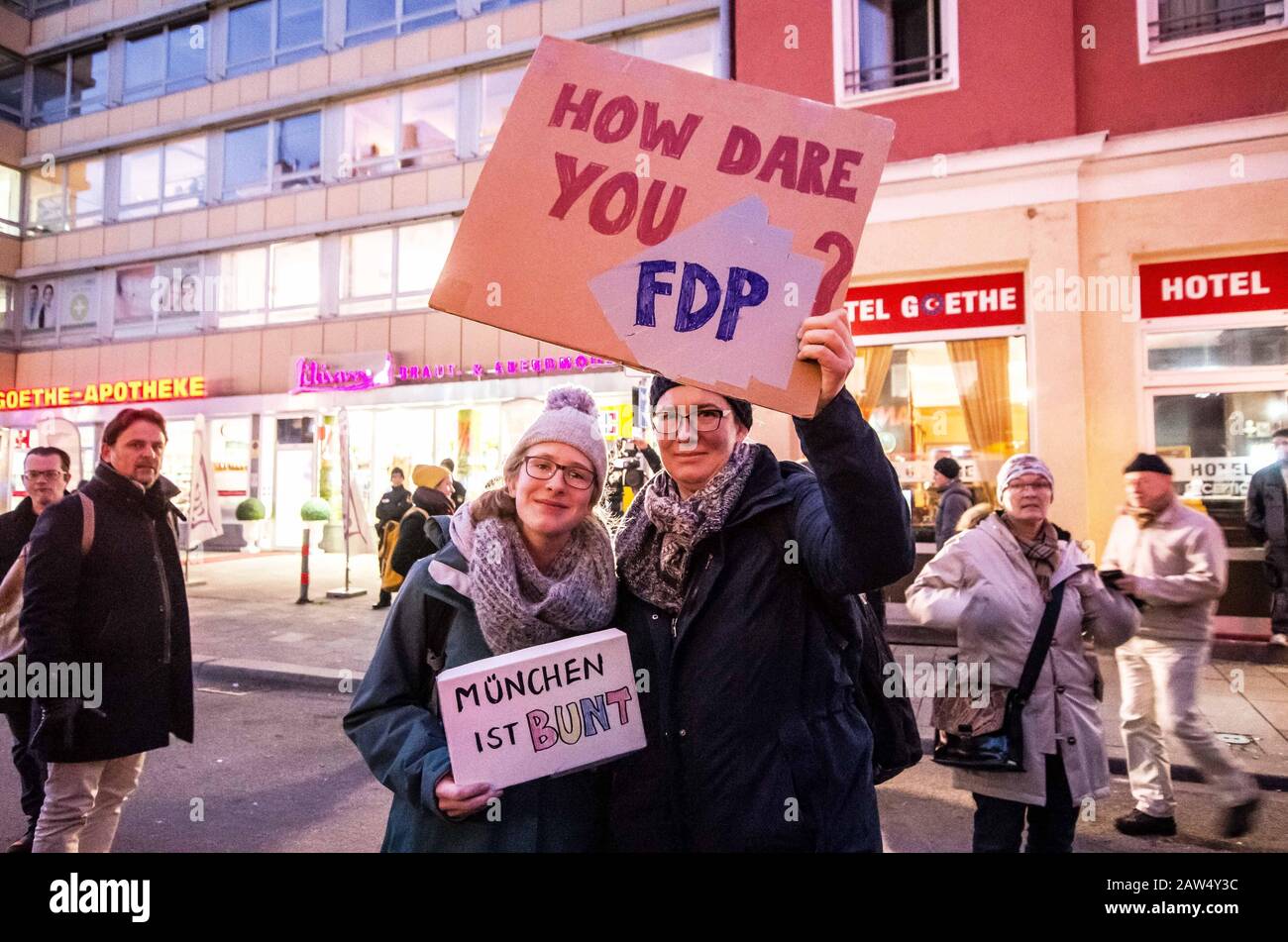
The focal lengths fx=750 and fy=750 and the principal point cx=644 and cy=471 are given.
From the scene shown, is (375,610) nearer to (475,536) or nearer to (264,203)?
(475,536)

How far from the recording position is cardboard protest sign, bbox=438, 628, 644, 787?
67.1 inches

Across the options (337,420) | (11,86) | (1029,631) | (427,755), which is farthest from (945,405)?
(11,86)

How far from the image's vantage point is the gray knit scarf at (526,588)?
181 cm

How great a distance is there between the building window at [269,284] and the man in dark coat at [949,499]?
14.1m

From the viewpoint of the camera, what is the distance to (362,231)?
53.7ft

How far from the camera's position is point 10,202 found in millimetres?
20234

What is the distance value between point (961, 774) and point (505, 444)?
42.1 ft

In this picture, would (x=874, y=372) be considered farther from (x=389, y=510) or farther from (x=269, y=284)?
(x=269, y=284)

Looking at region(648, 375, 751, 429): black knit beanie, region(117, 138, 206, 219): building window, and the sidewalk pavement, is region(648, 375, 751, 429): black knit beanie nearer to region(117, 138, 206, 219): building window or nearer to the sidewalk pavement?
the sidewalk pavement

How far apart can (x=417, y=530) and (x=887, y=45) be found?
839 centimetres

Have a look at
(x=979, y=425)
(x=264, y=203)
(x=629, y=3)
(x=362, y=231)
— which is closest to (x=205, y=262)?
(x=264, y=203)

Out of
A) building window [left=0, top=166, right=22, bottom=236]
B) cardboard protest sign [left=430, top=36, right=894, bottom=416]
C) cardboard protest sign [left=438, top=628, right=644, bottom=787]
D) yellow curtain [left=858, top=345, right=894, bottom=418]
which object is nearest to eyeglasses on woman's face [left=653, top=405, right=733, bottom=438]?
cardboard protest sign [left=430, top=36, right=894, bottom=416]

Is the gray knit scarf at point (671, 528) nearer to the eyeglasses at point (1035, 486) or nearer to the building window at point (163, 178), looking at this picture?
the eyeglasses at point (1035, 486)

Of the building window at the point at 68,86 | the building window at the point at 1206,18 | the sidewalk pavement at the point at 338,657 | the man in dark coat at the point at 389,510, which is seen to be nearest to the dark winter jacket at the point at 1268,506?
the sidewalk pavement at the point at 338,657
